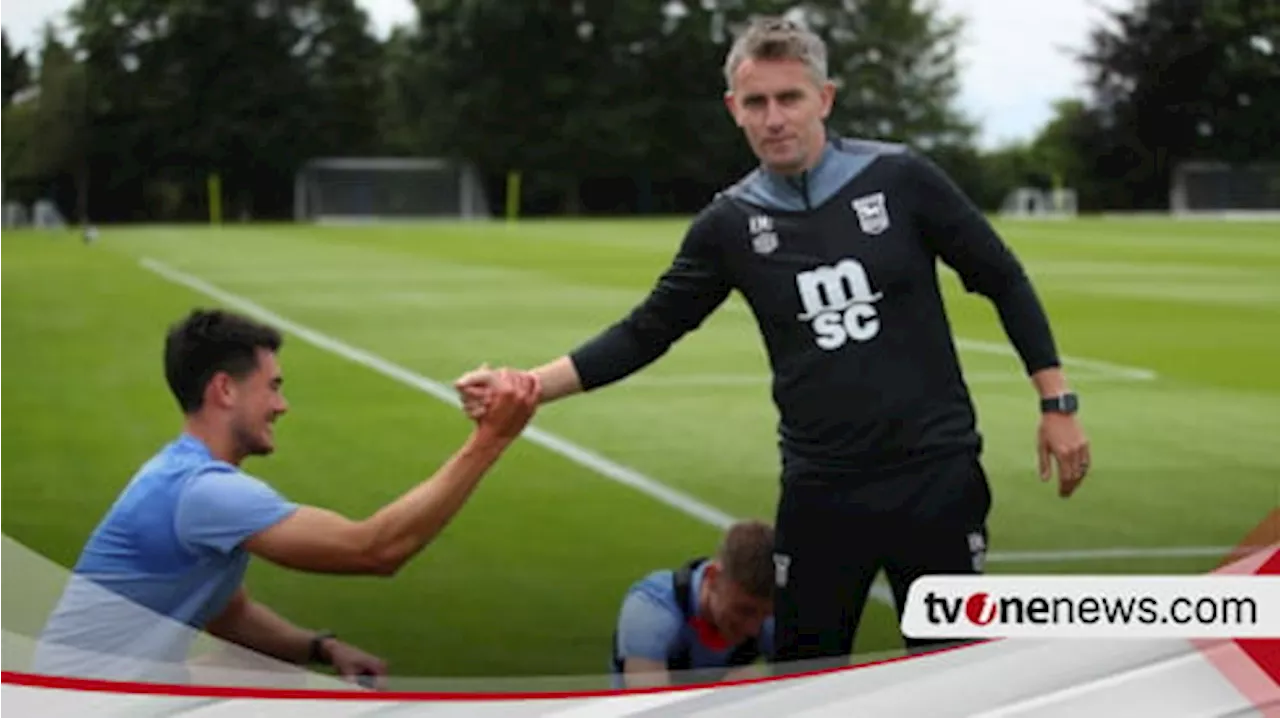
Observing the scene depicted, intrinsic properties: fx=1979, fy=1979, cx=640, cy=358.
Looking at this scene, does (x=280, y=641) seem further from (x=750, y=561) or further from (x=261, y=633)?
(x=750, y=561)

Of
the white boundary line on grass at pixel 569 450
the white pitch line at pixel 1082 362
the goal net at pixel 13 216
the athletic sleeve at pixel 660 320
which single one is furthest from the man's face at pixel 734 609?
the goal net at pixel 13 216

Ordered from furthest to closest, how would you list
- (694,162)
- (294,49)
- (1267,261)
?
(1267,261) → (694,162) → (294,49)

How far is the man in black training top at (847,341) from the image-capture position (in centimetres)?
213

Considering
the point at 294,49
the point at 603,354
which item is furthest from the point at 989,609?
the point at 294,49

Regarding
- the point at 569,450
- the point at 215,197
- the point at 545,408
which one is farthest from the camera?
the point at 569,450

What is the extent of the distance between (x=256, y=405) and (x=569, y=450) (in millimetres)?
824

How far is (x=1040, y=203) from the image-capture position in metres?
2.05

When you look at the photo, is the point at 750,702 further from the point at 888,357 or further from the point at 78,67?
the point at 78,67

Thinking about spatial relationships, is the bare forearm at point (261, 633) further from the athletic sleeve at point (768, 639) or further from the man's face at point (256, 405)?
the athletic sleeve at point (768, 639)

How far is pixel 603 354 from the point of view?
2223 mm

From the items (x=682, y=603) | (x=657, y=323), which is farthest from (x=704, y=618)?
(x=657, y=323)

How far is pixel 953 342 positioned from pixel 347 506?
0.72 m

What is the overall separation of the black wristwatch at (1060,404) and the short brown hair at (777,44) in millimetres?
454

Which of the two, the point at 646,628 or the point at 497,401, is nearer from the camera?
the point at 497,401
